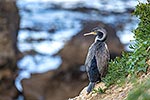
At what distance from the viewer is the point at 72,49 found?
44.1ft

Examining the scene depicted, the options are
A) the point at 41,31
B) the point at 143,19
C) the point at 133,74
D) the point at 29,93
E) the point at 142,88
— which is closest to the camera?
the point at 142,88

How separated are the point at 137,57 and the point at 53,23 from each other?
11083mm

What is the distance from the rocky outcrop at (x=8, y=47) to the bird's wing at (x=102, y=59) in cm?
738

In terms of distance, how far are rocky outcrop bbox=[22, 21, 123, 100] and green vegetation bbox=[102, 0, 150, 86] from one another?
9.05 meters

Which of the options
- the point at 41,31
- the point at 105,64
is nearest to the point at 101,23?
the point at 41,31

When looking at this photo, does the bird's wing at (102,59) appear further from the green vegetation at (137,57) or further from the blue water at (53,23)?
the blue water at (53,23)

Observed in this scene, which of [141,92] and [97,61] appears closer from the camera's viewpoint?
[141,92]

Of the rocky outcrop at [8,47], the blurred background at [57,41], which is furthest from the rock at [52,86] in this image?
the rocky outcrop at [8,47]

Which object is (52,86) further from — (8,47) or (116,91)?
(116,91)

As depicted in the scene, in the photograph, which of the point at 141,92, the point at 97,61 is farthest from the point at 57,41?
the point at 141,92

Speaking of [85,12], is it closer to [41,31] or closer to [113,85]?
[41,31]

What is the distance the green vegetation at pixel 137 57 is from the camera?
3.53 metres

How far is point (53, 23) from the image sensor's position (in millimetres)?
14570

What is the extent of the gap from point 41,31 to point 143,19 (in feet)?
35.0
